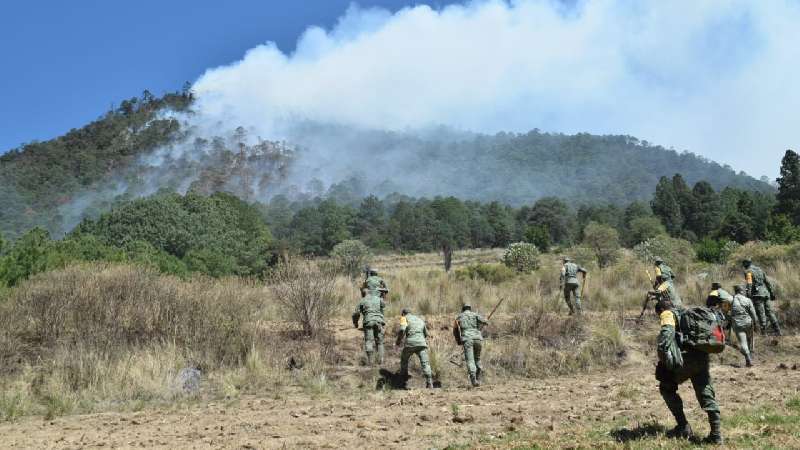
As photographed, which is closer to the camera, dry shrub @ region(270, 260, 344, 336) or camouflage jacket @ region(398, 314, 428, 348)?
camouflage jacket @ region(398, 314, 428, 348)

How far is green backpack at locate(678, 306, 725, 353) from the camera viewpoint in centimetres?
621

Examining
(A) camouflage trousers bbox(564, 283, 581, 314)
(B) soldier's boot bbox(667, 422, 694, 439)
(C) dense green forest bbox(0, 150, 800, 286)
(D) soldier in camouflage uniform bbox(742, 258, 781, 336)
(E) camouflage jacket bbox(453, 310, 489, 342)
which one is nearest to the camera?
(B) soldier's boot bbox(667, 422, 694, 439)

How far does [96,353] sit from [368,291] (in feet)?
18.0

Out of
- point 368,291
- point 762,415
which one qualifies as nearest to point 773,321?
point 762,415

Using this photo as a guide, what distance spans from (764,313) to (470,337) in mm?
7864

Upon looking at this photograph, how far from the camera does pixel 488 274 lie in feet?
84.0

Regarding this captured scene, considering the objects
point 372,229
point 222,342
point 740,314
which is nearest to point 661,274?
point 740,314

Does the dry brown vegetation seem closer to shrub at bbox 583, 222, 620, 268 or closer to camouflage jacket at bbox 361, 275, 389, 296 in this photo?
camouflage jacket at bbox 361, 275, 389, 296

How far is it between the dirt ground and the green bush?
13145mm

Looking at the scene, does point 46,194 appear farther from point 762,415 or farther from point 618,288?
point 762,415

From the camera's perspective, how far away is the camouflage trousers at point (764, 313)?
14.7 m

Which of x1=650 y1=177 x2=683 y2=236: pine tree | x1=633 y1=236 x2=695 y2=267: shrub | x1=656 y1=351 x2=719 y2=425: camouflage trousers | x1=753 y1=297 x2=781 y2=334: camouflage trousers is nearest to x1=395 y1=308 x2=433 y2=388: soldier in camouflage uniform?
x1=656 y1=351 x2=719 y2=425: camouflage trousers

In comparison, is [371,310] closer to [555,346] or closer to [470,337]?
[470,337]

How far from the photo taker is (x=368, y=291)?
44.8 feet
